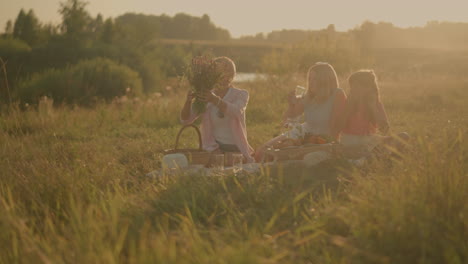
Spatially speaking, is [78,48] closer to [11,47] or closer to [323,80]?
[11,47]

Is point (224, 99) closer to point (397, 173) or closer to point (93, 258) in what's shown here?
point (397, 173)

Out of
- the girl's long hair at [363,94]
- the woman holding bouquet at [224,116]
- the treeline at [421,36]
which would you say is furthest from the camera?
the treeline at [421,36]

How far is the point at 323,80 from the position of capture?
20.7 ft

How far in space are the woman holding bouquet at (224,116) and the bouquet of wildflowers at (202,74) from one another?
5.6 inches

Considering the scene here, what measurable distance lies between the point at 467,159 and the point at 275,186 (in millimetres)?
1819

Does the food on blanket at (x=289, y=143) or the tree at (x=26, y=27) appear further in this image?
the tree at (x=26, y=27)

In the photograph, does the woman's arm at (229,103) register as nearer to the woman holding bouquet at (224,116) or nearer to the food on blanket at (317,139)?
the woman holding bouquet at (224,116)

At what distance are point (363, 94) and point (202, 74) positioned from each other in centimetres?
199

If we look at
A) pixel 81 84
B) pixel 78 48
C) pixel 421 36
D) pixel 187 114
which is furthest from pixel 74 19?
pixel 421 36

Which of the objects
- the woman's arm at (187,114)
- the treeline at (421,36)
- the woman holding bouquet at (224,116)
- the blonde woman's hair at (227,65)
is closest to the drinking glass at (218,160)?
the woman holding bouquet at (224,116)

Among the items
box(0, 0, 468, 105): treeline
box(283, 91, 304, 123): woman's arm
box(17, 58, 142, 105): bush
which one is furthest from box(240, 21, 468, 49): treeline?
box(283, 91, 304, 123): woman's arm

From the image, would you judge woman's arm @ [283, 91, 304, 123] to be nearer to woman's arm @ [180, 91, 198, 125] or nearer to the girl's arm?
the girl's arm

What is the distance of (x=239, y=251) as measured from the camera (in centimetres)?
234

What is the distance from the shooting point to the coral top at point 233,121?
616 cm
